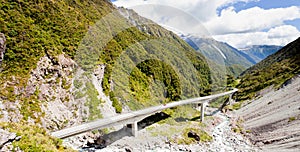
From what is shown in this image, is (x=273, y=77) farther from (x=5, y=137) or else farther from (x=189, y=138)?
(x=5, y=137)

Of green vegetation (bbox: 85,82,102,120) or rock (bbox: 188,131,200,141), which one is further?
rock (bbox: 188,131,200,141)

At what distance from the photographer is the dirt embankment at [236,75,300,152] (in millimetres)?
20859

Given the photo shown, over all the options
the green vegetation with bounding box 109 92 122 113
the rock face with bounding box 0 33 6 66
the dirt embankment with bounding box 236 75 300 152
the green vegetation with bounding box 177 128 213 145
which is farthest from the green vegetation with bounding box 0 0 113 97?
the dirt embankment with bounding box 236 75 300 152

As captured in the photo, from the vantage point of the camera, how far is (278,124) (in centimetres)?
2566

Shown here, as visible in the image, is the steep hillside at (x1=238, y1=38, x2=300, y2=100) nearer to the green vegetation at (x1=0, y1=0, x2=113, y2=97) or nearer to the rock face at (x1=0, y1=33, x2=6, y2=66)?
the green vegetation at (x1=0, y1=0, x2=113, y2=97)

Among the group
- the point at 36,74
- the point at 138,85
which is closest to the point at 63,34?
the point at 36,74

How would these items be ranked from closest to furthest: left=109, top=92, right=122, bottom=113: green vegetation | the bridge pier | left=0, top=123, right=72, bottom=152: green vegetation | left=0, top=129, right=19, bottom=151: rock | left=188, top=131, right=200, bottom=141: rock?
left=0, top=129, right=19, bottom=151: rock → left=0, top=123, right=72, bottom=152: green vegetation → the bridge pier → left=188, top=131, right=200, bottom=141: rock → left=109, top=92, right=122, bottom=113: green vegetation

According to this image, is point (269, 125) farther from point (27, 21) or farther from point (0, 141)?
point (27, 21)

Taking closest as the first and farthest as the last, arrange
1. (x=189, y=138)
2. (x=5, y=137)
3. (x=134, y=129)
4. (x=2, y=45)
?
(x=5, y=137), (x=2, y=45), (x=134, y=129), (x=189, y=138)

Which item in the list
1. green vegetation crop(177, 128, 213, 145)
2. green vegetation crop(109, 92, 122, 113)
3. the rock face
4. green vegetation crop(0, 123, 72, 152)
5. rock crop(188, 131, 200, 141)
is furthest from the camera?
green vegetation crop(109, 92, 122, 113)

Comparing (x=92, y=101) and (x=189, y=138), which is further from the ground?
(x=92, y=101)

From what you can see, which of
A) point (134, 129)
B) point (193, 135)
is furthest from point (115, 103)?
point (193, 135)

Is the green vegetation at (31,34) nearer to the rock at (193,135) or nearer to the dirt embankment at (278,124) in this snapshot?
the rock at (193,135)

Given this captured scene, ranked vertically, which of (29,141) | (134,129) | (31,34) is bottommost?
(134,129)
